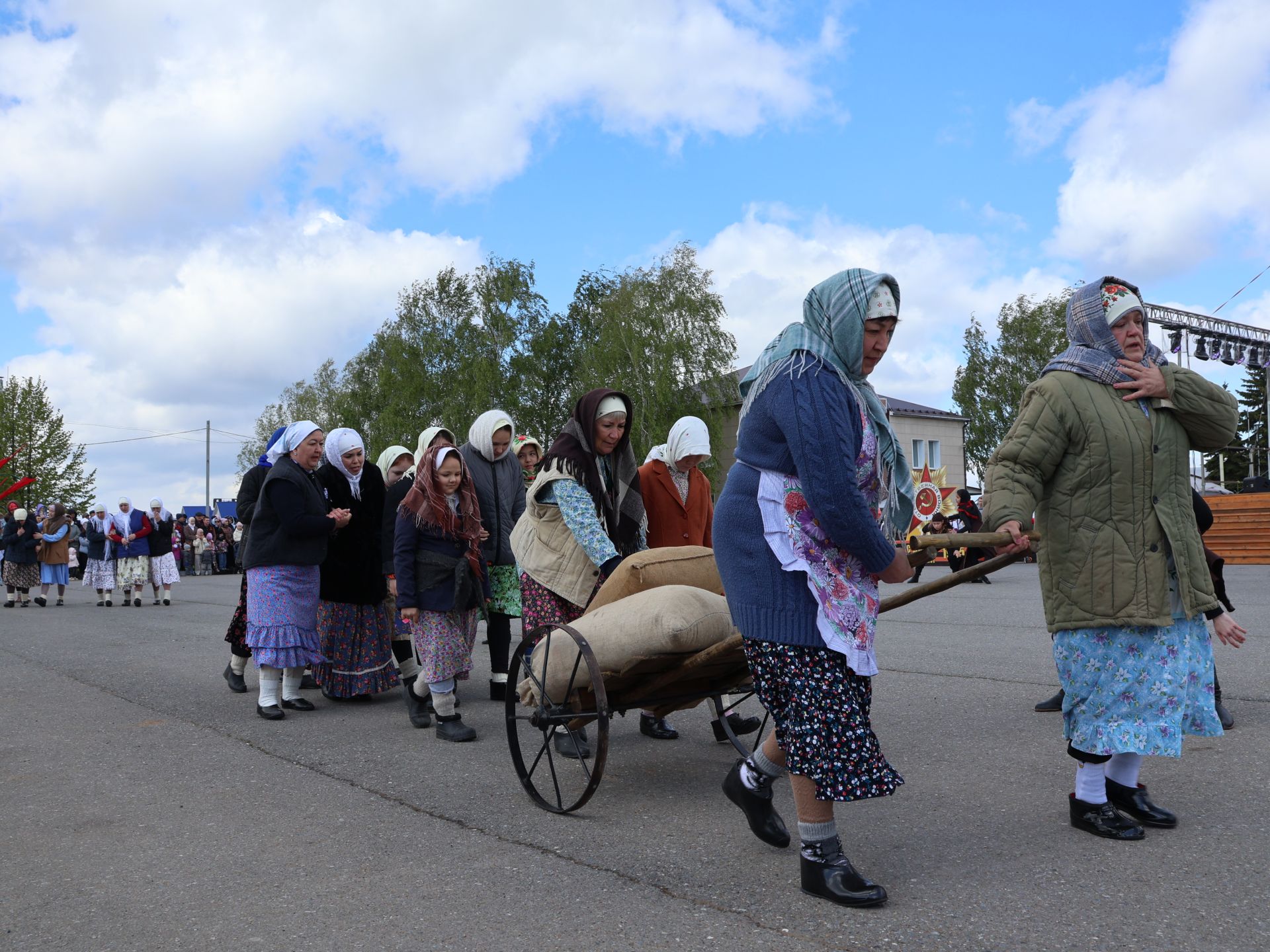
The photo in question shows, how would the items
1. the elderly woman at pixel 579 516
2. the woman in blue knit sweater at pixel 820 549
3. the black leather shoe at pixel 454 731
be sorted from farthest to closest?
the black leather shoe at pixel 454 731
the elderly woman at pixel 579 516
the woman in blue knit sweater at pixel 820 549

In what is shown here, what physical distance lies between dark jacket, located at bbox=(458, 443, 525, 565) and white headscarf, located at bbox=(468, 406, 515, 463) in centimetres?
3

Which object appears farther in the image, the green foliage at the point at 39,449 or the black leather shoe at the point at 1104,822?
the green foliage at the point at 39,449

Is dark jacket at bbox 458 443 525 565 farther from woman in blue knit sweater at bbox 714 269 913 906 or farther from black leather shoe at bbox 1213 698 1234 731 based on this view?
black leather shoe at bbox 1213 698 1234 731

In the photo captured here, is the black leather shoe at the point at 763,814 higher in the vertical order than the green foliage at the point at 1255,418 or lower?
lower

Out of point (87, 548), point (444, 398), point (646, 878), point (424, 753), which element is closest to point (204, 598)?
point (87, 548)

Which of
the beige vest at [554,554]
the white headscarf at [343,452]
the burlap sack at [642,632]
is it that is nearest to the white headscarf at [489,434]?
the white headscarf at [343,452]

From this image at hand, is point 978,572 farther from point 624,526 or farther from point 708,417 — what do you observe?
point 708,417

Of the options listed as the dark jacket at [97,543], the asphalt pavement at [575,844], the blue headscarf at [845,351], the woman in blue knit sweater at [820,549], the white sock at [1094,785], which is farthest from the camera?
the dark jacket at [97,543]

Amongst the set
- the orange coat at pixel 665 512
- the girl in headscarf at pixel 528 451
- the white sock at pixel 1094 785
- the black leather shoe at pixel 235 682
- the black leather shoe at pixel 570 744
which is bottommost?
the black leather shoe at pixel 235 682

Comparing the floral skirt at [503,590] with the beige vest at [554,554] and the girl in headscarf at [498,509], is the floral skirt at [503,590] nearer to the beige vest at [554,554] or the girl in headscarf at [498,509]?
the girl in headscarf at [498,509]

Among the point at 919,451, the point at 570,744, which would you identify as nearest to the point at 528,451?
the point at 570,744

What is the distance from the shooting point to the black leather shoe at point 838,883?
3.30 meters

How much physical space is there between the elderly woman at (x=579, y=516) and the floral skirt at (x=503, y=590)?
1571mm

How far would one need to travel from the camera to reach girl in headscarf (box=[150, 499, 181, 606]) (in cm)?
1884
